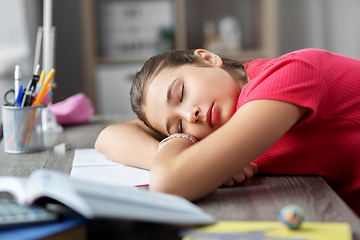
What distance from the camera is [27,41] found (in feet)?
8.30

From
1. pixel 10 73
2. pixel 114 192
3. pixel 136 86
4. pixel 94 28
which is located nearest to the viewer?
pixel 114 192

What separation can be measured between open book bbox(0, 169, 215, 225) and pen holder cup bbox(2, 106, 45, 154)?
0.53 m

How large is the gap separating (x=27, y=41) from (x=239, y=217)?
2.32 metres

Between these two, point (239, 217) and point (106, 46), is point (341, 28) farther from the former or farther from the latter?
point (239, 217)

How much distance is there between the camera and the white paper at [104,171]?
0.78 m

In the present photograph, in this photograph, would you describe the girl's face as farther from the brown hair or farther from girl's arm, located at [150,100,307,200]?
girl's arm, located at [150,100,307,200]

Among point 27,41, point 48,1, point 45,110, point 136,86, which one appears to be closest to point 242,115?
point 136,86

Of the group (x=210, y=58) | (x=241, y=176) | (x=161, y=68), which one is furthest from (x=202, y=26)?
(x=241, y=176)

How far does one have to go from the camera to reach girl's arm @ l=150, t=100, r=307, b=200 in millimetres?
611

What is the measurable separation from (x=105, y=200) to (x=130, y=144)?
0.52m

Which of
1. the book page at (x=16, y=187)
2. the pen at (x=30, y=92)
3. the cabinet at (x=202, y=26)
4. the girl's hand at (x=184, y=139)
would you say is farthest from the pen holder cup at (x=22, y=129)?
the cabinet at (x=202, y=26)

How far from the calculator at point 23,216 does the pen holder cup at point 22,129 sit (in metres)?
0.55

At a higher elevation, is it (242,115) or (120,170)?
(242,115)

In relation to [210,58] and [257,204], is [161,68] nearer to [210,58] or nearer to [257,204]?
[210,58]
